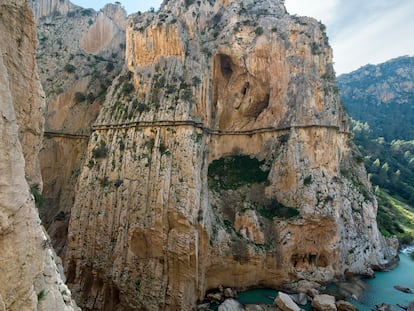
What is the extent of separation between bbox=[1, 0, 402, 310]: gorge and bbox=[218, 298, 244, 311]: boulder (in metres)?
2.46

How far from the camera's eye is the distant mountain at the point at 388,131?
62.7m

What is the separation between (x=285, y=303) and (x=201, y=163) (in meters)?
13.1

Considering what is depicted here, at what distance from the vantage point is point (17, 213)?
703 centimetres

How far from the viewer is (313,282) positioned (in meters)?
29.7

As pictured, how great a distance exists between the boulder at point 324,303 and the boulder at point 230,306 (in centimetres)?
573

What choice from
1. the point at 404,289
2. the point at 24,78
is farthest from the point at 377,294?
the point at 24,78

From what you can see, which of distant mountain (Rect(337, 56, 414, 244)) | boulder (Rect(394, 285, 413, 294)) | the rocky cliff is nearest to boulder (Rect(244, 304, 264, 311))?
boulder (Rect(394, 285, 413, 294))

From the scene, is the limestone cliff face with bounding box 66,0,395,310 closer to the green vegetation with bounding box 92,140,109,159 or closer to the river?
the green vegetation with bounding box 92,140,109,159

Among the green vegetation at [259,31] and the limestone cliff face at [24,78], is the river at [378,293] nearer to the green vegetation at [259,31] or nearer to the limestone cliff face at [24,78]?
the limestone cliff face at [24,78]

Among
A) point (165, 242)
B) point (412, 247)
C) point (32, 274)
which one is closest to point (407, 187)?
point (412, 247)

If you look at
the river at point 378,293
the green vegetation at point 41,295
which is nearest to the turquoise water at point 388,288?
the river at point 378,293

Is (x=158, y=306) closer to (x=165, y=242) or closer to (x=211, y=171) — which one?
(x=165, y=242)

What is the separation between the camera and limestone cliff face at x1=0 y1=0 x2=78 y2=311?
22.0 feet

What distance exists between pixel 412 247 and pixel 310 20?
3763 centimetres
